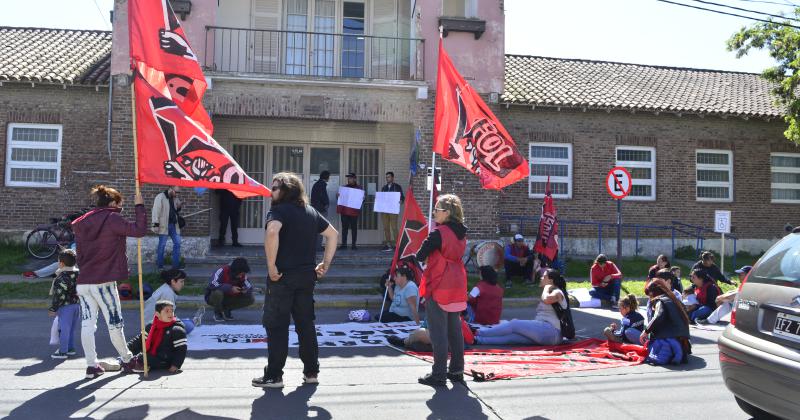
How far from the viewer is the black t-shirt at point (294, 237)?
5605 mm

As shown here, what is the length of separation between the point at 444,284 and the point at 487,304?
3.17 m

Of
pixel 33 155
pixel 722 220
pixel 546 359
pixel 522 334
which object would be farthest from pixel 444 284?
pixel 33 155

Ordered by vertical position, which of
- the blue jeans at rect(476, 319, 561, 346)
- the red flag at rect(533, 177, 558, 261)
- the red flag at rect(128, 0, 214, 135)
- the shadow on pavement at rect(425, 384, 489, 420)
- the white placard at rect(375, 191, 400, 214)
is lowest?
the shadow on pavement at rect(425, 384, 489, 420)

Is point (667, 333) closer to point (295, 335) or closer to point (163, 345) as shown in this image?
point (295, 335)

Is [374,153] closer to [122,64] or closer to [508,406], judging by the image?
[122,64]

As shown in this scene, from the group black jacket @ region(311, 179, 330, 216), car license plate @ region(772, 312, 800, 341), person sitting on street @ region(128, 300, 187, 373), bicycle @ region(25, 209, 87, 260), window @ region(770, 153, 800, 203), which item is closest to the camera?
car license plate @ region(772, 312, 800, 341)

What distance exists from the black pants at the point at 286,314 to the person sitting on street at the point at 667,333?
156 inches

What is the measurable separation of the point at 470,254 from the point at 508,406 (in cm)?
911

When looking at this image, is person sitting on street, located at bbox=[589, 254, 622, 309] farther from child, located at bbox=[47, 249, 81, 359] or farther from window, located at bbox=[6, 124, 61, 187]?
window, located at bbox=[6, 124, 61, 187]

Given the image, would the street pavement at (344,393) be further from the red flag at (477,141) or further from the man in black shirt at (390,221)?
the man in black shirt at (390,221)

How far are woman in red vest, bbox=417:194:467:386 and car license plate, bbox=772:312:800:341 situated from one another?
8.56 ft

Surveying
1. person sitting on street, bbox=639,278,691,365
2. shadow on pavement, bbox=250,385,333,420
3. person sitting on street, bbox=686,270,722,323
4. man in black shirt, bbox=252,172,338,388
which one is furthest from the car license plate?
person sitting on street, bbox=686,270,722,323

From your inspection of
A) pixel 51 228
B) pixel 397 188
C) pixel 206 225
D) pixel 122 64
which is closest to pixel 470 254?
pixel 397 188

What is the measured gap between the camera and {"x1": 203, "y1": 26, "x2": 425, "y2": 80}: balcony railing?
15.6 m
